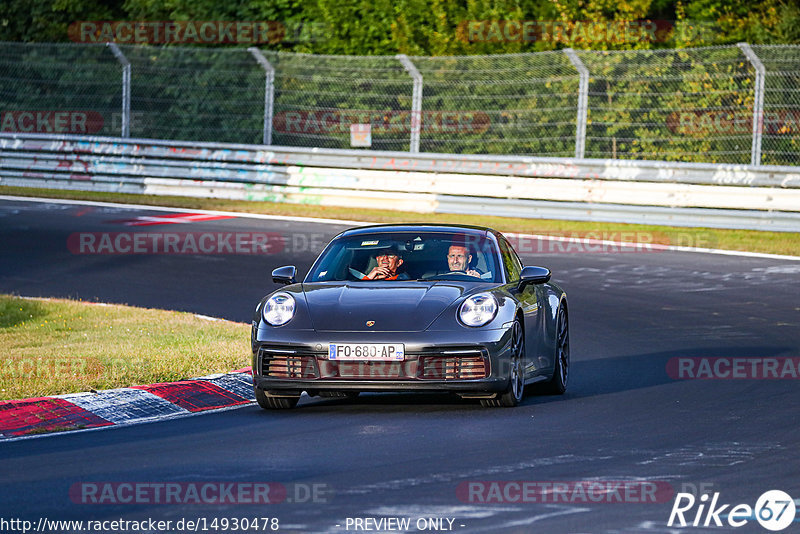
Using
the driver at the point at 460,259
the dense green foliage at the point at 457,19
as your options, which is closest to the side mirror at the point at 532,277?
the driver at the point at 460,259

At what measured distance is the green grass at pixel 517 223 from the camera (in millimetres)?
20438

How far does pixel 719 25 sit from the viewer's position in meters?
29.0

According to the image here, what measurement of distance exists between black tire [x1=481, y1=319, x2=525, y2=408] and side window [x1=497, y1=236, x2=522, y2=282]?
80cm

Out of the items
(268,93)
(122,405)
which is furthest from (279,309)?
(268,93)

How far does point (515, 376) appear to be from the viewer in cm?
962

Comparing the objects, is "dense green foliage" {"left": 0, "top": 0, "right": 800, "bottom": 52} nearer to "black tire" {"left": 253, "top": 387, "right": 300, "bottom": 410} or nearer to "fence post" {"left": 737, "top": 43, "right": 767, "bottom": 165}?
"fence post" {"left": 737, "top": 43, "right": 767, "bottom": 165}

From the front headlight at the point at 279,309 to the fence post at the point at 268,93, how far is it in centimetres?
1604

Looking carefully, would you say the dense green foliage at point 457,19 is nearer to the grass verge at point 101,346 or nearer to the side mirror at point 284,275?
the grass verge at point 101,346

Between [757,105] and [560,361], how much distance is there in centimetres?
1095

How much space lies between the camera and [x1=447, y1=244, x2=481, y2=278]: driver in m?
10.3

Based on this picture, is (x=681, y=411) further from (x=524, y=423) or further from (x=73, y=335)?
(x=73, y=335)

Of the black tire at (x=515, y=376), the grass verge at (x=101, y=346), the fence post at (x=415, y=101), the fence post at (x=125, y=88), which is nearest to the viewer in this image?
the black tire at (x=515, y=376)

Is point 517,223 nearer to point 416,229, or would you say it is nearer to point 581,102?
point 581,102

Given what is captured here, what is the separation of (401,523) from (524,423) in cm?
295
